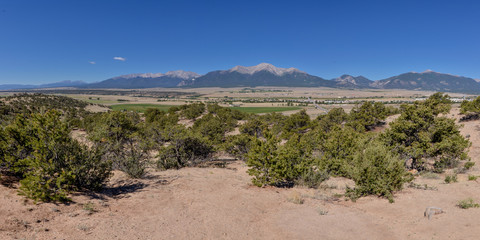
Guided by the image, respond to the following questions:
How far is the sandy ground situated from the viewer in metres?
8.52

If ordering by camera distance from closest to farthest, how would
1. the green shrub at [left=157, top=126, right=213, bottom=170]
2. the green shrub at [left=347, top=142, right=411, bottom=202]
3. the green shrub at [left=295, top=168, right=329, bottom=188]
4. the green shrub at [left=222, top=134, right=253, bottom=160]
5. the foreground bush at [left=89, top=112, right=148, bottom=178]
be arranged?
the green shrub at [left=347, top=142, right=411, bottom=202] < the foreground bush at [left=89, top=112, right=148, bottom=178] < the green shrub at [left=295, top=168, right=329, bottom=188] < the green shrub at [left=157, top=126, right=213, bottom=170] < the green shrub at [left=222, top=134, right=253, bottom=160]

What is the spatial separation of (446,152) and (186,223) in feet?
70.7

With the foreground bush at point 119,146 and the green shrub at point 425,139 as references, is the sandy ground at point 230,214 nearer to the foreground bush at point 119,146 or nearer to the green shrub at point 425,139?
the foreground bush at point 119,146

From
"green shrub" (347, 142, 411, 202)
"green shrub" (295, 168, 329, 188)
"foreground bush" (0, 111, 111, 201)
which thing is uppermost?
"foreground bush" (0, 111, 111, 201)

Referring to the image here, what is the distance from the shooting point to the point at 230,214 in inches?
438

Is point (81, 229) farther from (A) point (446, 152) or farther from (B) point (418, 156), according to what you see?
(A) point (446, 152)

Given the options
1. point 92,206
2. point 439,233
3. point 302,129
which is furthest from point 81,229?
point 302,129

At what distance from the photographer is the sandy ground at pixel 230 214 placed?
335 inches

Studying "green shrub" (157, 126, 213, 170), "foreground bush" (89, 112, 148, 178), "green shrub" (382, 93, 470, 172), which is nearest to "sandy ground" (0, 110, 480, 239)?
"foreground bush" (89, 112, 148, 178)

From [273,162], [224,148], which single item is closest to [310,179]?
[273,162]

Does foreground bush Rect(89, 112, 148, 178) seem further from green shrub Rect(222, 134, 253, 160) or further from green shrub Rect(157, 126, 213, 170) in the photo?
green shrub Rect(222, 134, 253, 160)

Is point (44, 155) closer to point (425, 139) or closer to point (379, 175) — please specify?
point (379, 175)

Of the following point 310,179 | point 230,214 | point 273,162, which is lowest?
point 310,179

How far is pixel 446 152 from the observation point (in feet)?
60.6
